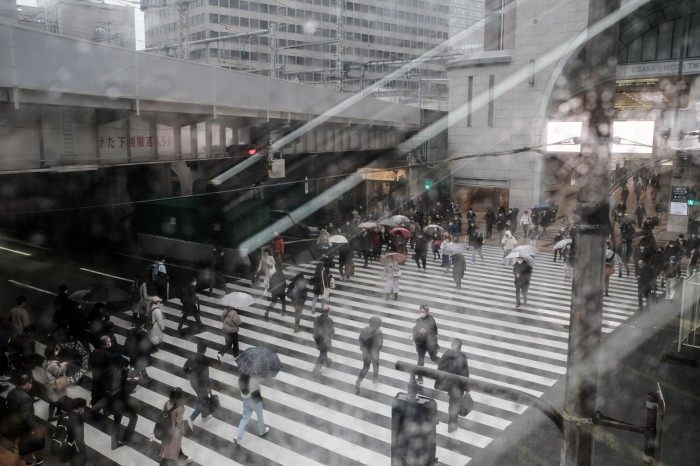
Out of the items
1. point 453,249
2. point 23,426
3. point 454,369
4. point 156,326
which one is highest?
point 453,249

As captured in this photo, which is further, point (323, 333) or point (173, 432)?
point (323, 333)

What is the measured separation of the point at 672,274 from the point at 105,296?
1535 centimetres

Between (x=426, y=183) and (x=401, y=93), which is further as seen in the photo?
(x=401, y=93)

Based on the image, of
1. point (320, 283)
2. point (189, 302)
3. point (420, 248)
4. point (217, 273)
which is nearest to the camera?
point (189, 302)

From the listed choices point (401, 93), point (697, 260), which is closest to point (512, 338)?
point (697, 260)

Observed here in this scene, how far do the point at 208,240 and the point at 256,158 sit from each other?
3.76 metres

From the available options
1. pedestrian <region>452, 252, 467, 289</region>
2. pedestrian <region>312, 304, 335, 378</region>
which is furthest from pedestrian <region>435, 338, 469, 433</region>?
pedestrian <region>452, 252, 467, 289</region>

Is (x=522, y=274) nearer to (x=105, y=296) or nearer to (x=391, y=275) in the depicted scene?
(x=391, y=275)

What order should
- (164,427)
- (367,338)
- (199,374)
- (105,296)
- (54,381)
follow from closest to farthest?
(164,427)
(54,381)
(199,374)
(367,338)
(105,296)

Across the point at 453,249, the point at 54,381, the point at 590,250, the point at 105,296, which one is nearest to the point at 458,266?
the point at 453,249

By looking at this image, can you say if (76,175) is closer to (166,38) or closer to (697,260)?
(697,260)

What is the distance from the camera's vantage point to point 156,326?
11578 millimetres

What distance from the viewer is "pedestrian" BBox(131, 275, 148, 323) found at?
13531 mm

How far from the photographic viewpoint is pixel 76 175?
27.4m
